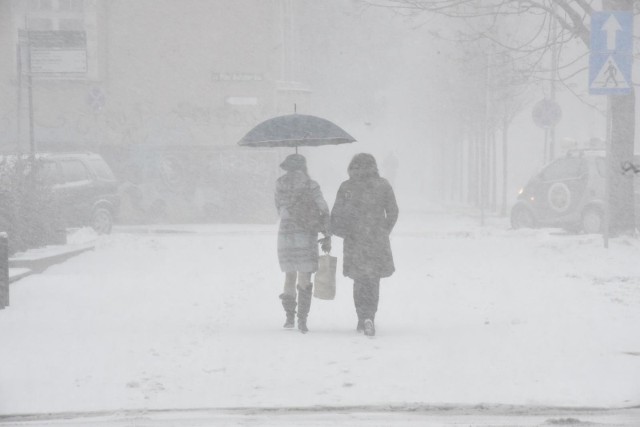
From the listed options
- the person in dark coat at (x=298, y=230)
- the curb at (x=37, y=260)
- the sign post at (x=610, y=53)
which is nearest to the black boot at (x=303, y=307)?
the person in dark coat at (x=298, y=230)

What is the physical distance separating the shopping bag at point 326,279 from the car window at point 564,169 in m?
13.4

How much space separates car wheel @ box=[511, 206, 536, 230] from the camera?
24250 millimetres

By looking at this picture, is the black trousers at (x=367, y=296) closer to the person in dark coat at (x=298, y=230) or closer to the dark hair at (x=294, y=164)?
the person in dark coat at (x=298, y=230)

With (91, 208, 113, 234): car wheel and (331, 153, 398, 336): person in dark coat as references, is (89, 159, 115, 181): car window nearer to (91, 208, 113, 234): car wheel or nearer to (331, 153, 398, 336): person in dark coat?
(91, 208, 113, 234): car wheel

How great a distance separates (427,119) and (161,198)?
1136 inches

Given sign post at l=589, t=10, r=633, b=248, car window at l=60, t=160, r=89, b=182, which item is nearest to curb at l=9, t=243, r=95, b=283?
car window at l=60, t=160, r=89, b=182

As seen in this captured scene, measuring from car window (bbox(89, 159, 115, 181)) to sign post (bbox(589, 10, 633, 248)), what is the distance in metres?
12.0

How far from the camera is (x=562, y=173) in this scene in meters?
23.1

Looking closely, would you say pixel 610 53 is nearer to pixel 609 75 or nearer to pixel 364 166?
pixel 609 75

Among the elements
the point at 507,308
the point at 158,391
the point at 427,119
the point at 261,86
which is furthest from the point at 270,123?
the point at 427,119

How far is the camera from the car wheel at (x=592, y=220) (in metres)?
22.0

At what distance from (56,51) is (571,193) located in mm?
10371

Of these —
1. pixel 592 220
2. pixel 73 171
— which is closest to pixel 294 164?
pixel 592 220

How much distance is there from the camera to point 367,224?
32.6 ft
